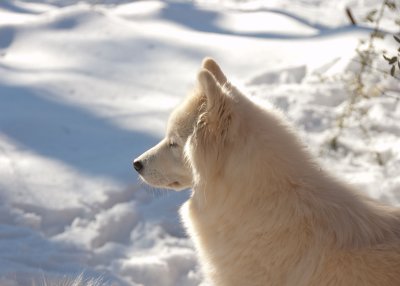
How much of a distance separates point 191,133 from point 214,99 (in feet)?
0.95

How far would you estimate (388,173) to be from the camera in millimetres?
5211

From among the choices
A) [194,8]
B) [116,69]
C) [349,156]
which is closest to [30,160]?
[116,69]

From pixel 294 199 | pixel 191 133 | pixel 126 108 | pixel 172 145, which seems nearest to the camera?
pixel 294 199

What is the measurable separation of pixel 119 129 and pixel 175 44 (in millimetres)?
1809

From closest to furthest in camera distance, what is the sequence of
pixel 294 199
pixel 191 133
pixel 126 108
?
pixel 294 199 → pixel 191 133 → pixel 126 108

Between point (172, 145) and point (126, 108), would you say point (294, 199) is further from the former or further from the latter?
point (126, 108)

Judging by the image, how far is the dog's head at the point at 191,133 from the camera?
3.02 m

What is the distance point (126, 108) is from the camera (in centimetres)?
629

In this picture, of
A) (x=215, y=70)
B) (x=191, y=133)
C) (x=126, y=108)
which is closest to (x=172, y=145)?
(x=191, y=133)

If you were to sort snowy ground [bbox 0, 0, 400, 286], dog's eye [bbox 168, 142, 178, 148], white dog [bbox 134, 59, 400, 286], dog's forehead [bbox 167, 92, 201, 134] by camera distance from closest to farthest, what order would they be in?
white dog [bbox 134, 59, 400, 286] → dog's forehead [bbox 167, 92, 201, 134] → dog's eye [bbox 168, 142, 178, 148] → snowy ground [bbox 0, 0, 400, 286]

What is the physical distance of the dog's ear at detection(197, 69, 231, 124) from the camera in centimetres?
294

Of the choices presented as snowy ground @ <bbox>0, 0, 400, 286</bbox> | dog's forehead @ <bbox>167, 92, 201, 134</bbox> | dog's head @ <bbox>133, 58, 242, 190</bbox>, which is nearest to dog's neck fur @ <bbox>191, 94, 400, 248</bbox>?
dog's head @ <bbox>133, 58, 242, 190</bbox>

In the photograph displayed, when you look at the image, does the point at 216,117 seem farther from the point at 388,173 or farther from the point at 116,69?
the point at 116,69

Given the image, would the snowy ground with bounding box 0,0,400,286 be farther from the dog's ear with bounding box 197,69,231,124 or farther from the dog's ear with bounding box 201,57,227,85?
the dog's ear with bounding box 197,69,231,124
